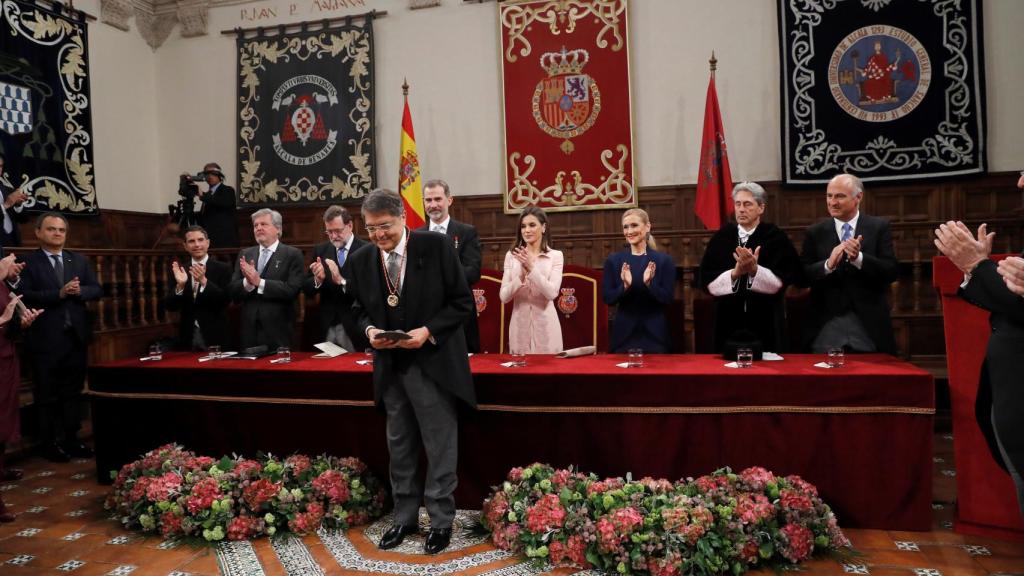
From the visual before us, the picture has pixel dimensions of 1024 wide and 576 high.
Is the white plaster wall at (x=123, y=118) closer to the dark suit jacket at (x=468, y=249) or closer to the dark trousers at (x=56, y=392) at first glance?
the dark trousers at (x=56, y=392)

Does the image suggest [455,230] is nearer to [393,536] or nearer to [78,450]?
[393,536]

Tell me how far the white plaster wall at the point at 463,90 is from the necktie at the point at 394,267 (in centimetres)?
461

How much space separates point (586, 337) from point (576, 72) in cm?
359

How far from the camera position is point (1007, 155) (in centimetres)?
643

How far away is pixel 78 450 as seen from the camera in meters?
4.76

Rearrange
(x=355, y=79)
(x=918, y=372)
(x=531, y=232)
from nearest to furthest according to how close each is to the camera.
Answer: (x=918, y=372), (x=531, y=232), (x=355, y=79)

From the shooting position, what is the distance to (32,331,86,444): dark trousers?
15.7 feet

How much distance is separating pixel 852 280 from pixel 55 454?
4.93 metres

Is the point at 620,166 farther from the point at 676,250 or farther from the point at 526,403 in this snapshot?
the point at 526,403

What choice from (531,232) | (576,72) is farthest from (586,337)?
(576,72)

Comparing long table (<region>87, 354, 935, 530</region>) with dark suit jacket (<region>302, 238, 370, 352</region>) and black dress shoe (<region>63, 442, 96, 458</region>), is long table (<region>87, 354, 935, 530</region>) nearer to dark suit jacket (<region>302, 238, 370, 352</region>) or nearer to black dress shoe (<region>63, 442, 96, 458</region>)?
dark suit jacket (<region>302, 238, 370, 352</region>)

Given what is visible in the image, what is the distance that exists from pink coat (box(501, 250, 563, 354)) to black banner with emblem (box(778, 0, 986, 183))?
385 cm

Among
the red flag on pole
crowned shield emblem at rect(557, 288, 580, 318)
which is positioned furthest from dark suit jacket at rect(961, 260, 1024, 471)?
the red flag on pole

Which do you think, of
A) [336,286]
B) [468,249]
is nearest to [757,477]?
[468,249]
